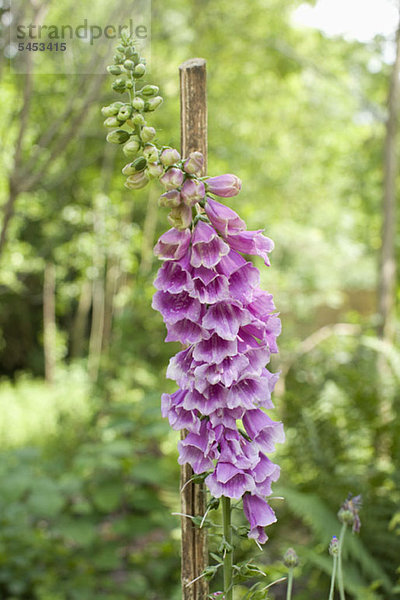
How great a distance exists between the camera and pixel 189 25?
7.00 meters

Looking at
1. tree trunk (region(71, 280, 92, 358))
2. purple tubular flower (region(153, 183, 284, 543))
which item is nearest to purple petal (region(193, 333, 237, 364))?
purple tubular flower (region(153, 183, 284, 543))

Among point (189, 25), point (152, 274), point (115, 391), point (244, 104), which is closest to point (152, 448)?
point (115, 391)

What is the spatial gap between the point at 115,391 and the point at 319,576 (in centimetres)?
333

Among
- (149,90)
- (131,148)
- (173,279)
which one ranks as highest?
(149,90)

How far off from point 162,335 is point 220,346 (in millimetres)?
4122

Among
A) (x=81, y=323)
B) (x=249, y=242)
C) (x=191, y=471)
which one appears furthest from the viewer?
(x=81, y=323)

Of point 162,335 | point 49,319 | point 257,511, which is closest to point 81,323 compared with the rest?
point 49,319

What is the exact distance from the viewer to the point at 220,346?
103 centimetres

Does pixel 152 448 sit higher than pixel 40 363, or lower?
lower

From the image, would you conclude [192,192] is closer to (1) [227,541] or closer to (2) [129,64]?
(2) [129,64]

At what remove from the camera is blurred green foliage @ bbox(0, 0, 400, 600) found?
3055 millimetres

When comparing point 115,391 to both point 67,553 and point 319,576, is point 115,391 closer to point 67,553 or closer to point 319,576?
point 67,553

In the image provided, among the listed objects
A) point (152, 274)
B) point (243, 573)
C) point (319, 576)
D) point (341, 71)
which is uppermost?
point (341, 71)

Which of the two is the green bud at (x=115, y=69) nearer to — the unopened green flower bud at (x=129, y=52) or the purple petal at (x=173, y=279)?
the unopened green flower bud at (x=129, y=52)
